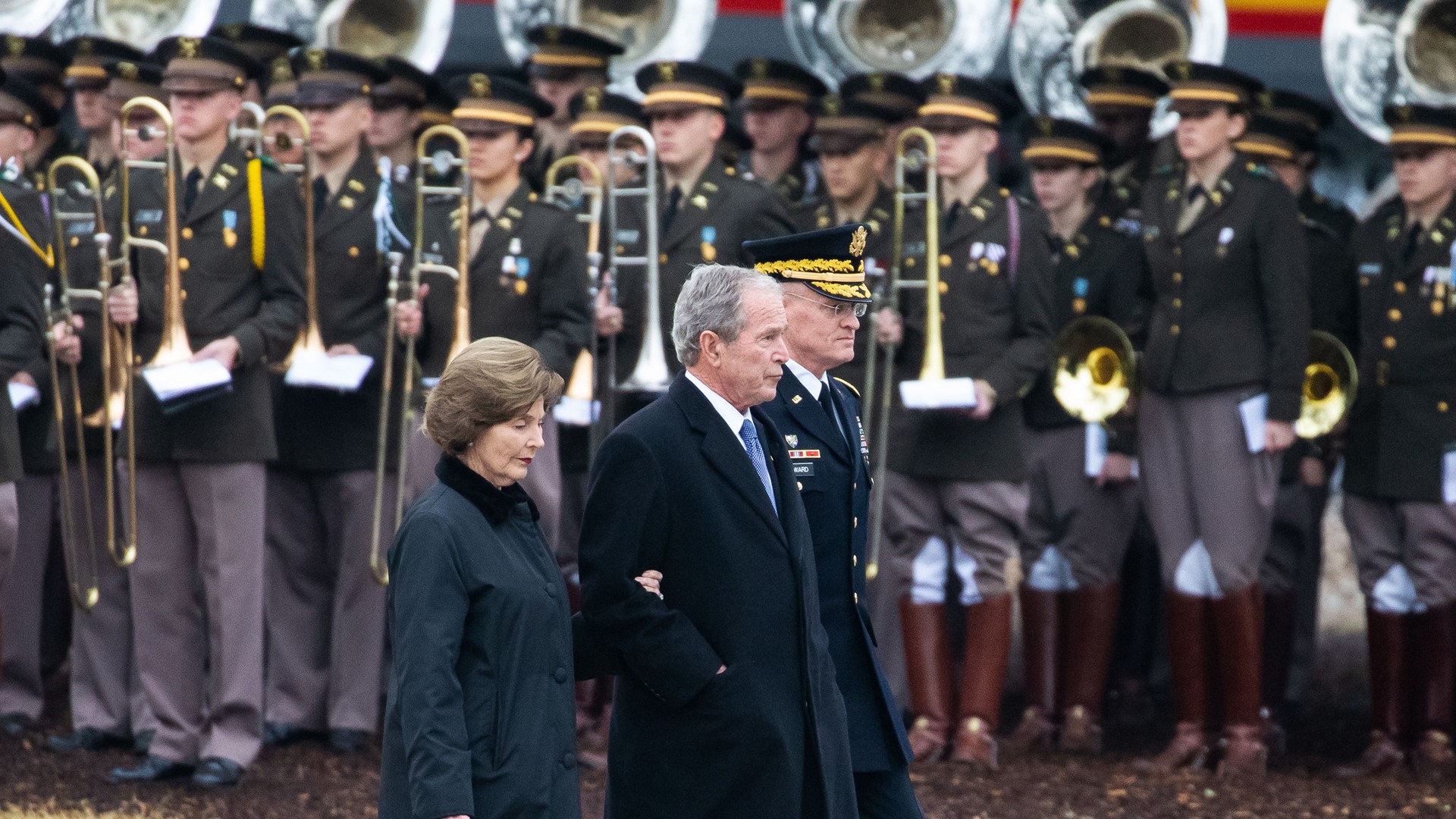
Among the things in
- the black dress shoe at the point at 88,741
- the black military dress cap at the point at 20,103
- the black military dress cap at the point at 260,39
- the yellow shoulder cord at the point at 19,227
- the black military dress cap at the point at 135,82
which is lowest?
the black dress shoe at the point at 88,741

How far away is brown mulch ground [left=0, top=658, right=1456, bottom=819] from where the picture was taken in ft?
23.6

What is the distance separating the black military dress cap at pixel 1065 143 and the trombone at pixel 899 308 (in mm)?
618

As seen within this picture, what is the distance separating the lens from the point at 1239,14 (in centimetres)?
1201

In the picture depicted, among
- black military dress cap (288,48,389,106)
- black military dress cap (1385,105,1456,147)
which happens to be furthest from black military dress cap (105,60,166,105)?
black military dress cap (1385,105,1456,147)

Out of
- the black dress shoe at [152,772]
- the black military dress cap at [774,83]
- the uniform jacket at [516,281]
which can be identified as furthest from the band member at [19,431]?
the black military dress cap at [774,83]

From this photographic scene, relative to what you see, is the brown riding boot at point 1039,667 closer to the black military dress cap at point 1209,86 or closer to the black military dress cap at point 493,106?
the black military dress cap at point 1209,86

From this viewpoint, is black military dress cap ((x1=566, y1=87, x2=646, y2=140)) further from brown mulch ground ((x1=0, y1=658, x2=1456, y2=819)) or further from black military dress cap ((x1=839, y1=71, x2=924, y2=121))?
brown mulch ground ((x1=0, y1=658, x2=1456, y2=819))

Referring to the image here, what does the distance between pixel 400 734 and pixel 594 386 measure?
4.46 meters

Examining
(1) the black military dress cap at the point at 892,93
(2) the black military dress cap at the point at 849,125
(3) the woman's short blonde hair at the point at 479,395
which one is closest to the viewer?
(3) the woman's short blonde hair at the point at 479,395

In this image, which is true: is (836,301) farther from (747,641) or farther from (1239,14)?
(1239,14)

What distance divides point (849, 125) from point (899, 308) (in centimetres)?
83

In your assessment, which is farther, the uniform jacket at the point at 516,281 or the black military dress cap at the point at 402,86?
the black military dress cap at the point at 402,86

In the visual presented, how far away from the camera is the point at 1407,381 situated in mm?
8242

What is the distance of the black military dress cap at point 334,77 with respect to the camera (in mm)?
8484
